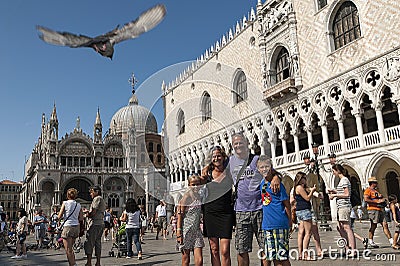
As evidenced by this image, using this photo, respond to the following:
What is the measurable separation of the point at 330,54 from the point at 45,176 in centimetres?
3270

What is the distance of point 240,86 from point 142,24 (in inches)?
820

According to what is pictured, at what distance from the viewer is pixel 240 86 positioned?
25.6 metres

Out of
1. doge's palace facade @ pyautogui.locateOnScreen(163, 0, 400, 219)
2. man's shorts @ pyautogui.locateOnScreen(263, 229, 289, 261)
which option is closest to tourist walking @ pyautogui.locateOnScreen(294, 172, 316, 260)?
man's shorts @ pyautogui.locateOnScreen(263, 229, 289, 261)

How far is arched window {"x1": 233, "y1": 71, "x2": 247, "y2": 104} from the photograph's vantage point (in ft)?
82.2

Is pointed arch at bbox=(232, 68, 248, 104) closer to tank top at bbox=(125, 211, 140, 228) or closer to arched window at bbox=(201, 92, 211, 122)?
arched window at bbox=(201, 92, 211, 122)

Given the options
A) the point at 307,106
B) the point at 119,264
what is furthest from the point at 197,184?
the point at 307,106

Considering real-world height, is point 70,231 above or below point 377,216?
above

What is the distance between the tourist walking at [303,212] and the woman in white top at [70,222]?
150 inches

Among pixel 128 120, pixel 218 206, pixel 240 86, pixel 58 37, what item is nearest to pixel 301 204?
pixel 218 206

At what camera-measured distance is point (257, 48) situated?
2367 cm

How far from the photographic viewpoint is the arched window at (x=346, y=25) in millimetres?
17391

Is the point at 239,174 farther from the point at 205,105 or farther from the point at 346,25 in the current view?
the point at 205,105

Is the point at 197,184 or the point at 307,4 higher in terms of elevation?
the point at 307,4

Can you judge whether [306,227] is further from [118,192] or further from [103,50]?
[118,192]
